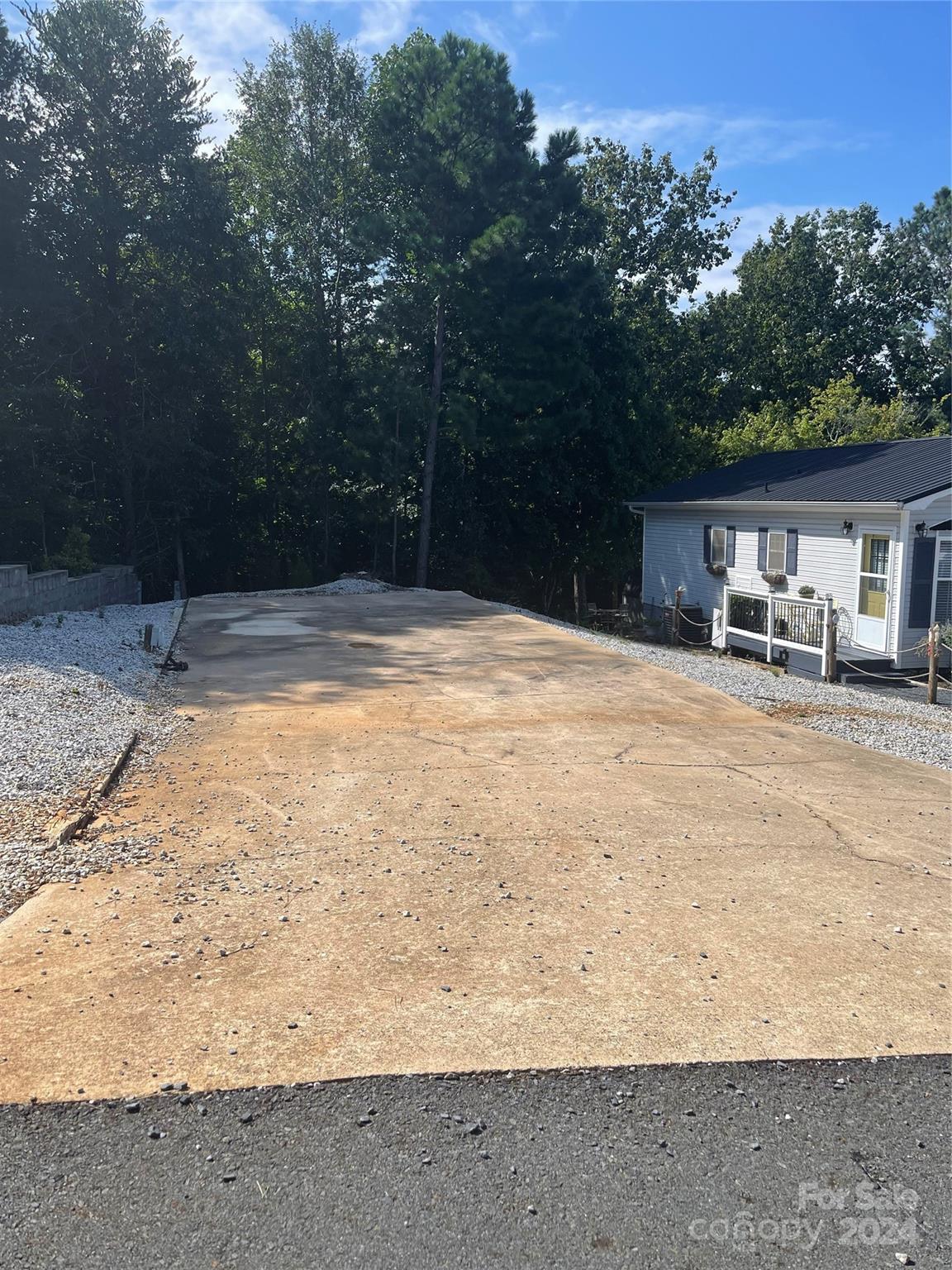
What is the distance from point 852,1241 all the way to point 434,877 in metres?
2.71

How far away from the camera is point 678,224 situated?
115 ft

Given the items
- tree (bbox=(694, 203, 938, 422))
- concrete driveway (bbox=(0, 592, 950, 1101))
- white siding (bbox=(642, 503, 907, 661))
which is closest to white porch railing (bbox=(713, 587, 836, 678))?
white siding (bbox=(642, 503, 907, 661))

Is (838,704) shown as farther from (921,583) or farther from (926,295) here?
(926,295)

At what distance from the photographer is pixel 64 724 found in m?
7.85

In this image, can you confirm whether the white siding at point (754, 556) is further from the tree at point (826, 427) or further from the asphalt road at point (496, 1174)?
the asphalt road at point (496, 1174)

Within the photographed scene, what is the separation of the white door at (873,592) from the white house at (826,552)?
2cm

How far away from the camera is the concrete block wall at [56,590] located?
13.6m

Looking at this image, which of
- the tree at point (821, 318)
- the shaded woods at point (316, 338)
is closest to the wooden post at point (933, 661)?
the shaded woods at point (316, 338)

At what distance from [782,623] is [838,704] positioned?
449 cm

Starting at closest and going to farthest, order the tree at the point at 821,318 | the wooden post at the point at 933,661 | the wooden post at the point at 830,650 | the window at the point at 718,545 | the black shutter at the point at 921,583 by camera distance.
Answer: the wooden post at the point at 933,661, the wooden post at the point at 830,650, the black shutter at the point at 921,583, the window at the point at 718,545, the tree at the point at 821,318

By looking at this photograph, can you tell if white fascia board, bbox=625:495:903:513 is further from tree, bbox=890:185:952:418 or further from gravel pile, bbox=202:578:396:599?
tree, bbox=890:185:952:418

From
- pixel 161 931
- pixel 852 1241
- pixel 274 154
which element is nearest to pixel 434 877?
pixel 161 931

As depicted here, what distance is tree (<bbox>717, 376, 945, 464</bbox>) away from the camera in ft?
87.0

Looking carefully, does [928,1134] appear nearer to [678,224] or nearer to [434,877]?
[434,877]
